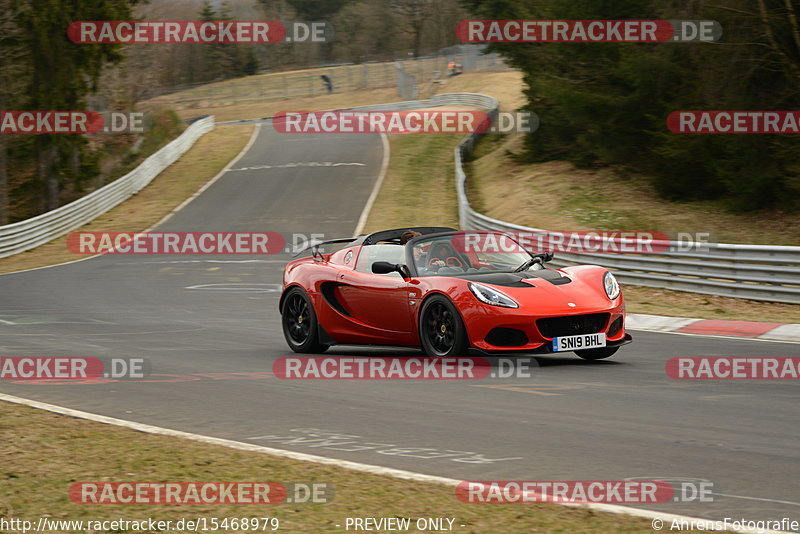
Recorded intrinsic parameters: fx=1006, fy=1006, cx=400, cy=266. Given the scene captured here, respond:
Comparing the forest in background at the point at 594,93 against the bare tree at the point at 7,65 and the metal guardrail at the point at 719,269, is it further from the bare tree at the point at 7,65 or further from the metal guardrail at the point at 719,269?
the metal guardrail at the point at 719,269

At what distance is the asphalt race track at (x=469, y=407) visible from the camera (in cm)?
566

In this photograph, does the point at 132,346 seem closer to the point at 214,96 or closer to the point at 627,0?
the point at 627,0

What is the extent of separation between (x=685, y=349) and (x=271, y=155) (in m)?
40.0

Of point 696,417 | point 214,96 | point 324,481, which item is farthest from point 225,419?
point 214,96

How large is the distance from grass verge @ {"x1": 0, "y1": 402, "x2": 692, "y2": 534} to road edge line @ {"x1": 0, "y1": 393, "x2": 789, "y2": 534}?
0.08 metres

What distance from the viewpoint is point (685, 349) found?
433 inches

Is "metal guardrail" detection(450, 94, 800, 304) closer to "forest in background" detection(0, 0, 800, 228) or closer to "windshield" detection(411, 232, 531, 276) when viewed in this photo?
"windshield" detection(411, 232, 531, 276)

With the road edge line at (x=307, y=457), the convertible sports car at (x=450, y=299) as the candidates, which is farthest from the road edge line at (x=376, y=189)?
the road edge line at (x=307, y=457)

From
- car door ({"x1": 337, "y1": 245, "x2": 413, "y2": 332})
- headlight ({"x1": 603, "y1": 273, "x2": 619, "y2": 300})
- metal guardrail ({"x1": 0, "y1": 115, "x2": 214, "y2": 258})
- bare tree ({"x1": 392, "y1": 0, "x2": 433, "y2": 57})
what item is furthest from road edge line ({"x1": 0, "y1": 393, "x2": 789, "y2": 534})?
bare tree ({"x1": 392, "y1": 0, "x2": 433, "y2": 57})

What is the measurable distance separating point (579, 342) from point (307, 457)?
12.9ft

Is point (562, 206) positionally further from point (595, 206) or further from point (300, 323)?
point (300, 323)

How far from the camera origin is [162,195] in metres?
41.0

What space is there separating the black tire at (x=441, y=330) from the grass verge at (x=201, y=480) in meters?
3.41

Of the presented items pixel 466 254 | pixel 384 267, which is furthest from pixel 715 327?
pixel 384 267
